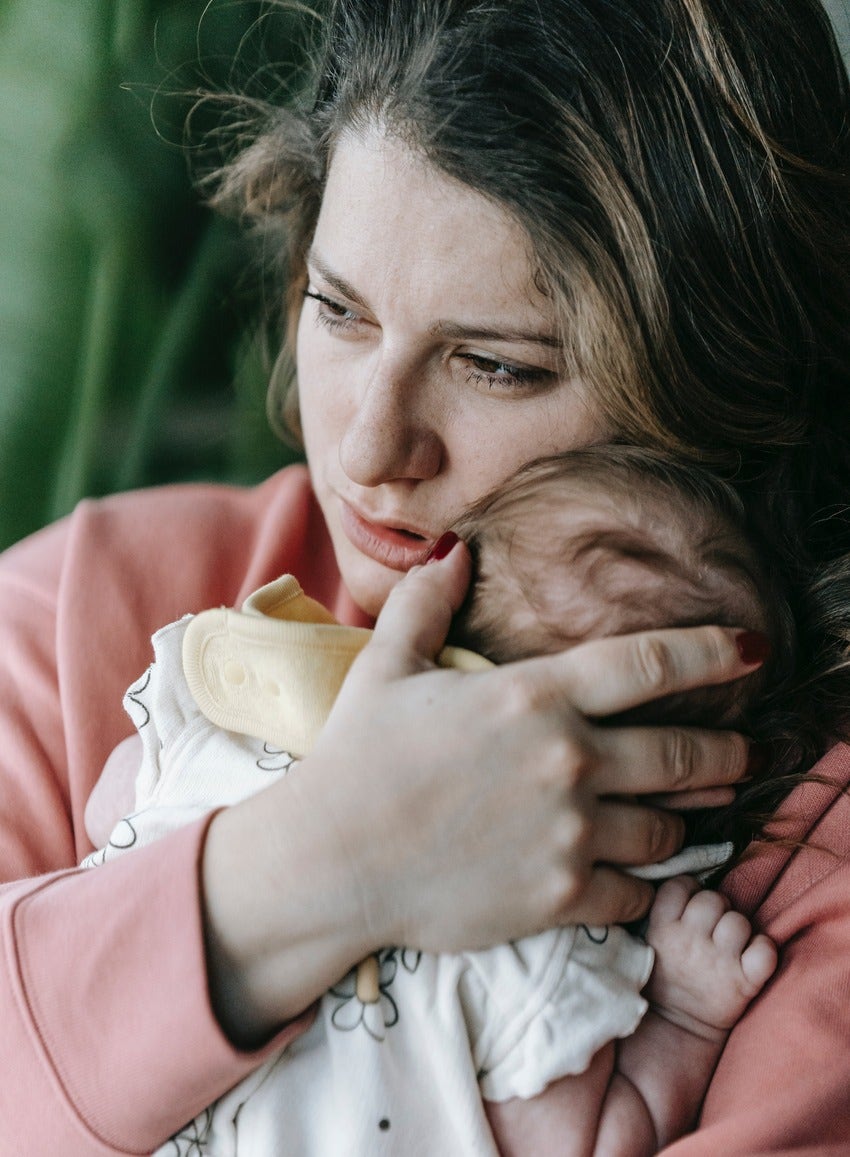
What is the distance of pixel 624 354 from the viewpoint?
42.8 inches

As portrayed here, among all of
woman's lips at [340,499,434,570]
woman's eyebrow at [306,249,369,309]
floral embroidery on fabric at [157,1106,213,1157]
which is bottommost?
floral embroidery on fabric at [157,1106,213,1157]

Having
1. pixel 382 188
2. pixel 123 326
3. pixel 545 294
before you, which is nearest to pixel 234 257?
pixel 123 326

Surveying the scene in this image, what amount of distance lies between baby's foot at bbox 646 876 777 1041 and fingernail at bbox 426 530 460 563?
365mm

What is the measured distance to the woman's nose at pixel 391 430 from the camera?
111 cm

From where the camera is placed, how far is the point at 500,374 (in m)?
1.12

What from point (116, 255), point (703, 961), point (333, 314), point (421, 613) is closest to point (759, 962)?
point (703, 961)

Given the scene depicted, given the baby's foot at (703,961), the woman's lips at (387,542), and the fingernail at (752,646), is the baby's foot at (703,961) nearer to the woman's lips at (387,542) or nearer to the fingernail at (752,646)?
the fingernail at (752,646)

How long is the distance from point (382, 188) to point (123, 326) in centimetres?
64

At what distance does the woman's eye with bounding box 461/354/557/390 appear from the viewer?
3.64ft

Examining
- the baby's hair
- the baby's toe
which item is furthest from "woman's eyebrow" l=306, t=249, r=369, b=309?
the baby's toe

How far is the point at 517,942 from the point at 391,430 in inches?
19.6

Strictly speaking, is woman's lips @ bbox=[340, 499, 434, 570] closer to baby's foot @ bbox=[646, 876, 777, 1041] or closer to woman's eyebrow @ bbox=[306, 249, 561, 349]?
woman's eyebrow @ bbox=[306, 249, 561, 349]

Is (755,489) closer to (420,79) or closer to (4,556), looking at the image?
(420,79)

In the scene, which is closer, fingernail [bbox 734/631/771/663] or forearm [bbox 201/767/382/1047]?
forearm [bbox 201/767/382/1047]
